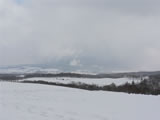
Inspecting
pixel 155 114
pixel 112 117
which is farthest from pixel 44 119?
pixel 155 114

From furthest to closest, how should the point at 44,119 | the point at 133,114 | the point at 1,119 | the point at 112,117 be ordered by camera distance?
the point at 133,114 < the point at 112,117 < the point at 44,119 < the point at 1,119

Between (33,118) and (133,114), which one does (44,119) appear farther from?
(133,114)

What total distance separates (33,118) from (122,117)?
156 inches

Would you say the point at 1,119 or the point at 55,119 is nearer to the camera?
the point at 1,119

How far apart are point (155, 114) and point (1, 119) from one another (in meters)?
7.22

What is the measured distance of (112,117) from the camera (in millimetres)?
10023

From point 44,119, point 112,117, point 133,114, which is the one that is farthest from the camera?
point 133,114

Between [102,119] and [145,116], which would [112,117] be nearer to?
[102,119]

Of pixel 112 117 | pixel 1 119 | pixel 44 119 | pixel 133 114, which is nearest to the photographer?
pixel 1 119

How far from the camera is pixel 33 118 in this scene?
9.09 meters

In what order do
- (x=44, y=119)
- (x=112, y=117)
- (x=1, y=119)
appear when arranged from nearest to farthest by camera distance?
(x=1, y=119), (x=44, y=119), (x=112, y=117)

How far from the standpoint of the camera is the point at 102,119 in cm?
950

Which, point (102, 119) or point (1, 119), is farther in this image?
point (102, 119)

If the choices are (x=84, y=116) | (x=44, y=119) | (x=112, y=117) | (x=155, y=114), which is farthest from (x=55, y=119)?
(x=155, y=114)
